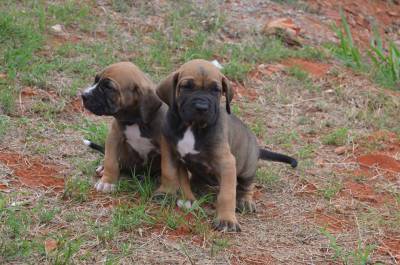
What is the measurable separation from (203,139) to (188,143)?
12 cm

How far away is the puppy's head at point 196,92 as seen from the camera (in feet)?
17.5

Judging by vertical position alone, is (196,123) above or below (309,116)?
above

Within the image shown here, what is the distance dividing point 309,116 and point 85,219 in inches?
170

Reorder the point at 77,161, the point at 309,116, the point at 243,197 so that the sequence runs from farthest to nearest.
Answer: the point at 309,116 < the point at 77,161 < the point at 243,197

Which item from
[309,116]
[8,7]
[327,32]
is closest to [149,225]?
[309,116]

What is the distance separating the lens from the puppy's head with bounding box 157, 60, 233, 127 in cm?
532

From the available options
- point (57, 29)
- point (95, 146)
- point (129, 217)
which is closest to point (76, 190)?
point (129, 217)

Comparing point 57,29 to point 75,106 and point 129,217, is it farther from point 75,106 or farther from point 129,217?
point 129,217

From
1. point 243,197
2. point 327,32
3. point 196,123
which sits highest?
point 196,123

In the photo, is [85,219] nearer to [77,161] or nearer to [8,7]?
[77,161]

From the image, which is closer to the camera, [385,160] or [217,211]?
[217,211]

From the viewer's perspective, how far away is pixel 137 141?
6152 mm

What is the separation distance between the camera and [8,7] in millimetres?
9867

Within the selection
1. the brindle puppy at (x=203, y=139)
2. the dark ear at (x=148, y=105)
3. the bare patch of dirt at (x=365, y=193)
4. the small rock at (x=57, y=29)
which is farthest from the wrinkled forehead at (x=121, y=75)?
the small rock at (x=57, y=29)
